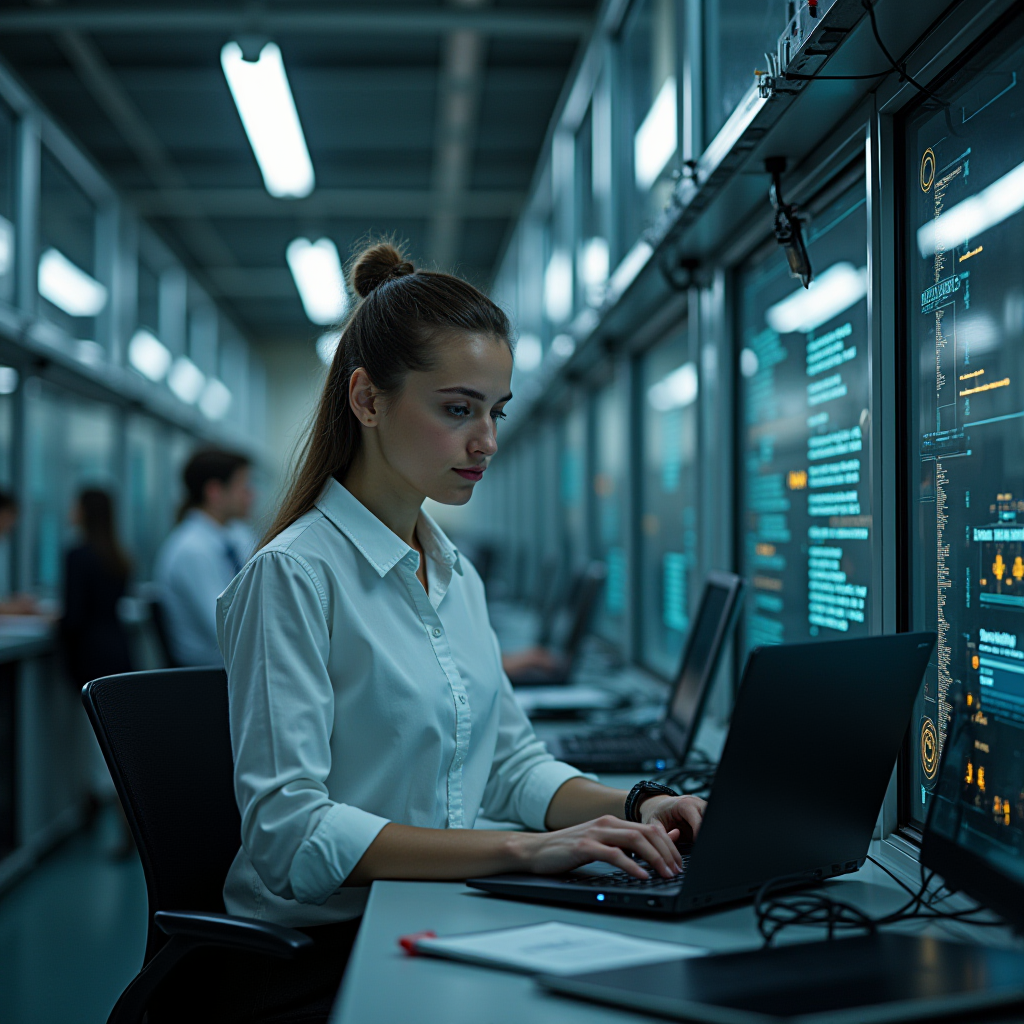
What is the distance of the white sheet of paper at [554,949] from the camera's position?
905 mm

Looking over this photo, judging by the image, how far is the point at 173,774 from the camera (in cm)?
145

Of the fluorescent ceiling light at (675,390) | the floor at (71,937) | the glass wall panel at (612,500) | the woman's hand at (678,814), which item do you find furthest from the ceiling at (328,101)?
the woman's hand at (678,814)

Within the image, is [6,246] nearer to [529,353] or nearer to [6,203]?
[6,203]

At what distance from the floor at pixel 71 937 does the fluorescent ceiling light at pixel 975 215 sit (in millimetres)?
2491

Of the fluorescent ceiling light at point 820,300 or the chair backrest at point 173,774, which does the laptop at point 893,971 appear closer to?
the chair backrest at point 173,774

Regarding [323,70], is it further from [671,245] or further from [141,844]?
[141,844]

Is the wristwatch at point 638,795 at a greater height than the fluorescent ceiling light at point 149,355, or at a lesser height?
lesser

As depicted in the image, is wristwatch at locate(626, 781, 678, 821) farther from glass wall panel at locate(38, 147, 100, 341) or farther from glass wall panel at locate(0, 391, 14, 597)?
→ glass wall panel at locate(38, 147, 100, 341)

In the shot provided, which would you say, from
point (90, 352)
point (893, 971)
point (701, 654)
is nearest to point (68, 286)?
point (90, 352)

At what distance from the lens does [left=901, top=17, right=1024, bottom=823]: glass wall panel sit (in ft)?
3.92

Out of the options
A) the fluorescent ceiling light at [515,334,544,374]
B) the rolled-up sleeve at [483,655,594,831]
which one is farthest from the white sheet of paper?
the fluorescent ceiling light at [515,334,544,374]

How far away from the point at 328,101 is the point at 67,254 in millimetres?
1617

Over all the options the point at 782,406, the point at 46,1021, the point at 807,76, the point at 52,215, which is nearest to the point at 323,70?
the point at 52,215

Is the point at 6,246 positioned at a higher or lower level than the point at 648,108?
lower
